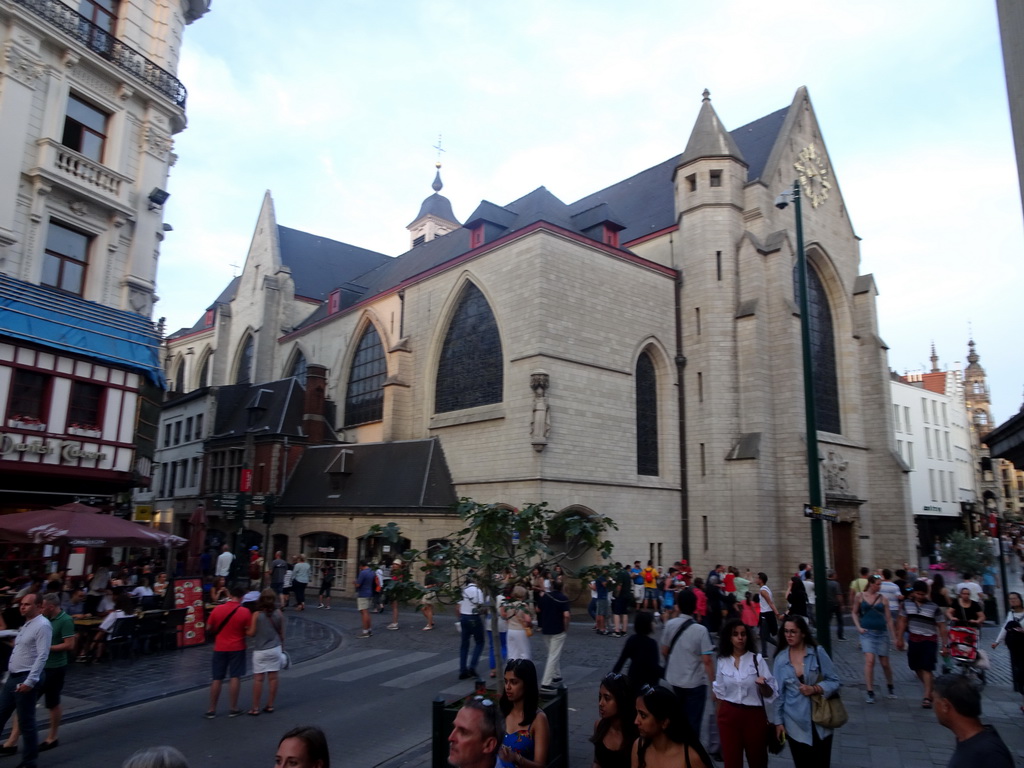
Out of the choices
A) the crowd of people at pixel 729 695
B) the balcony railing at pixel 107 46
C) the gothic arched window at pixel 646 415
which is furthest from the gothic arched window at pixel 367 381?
the crowd of people at pixel 729 695

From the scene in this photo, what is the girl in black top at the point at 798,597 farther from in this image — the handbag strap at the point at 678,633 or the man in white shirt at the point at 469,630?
the handbag strap at the point at 678,633

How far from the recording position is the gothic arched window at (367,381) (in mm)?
29453

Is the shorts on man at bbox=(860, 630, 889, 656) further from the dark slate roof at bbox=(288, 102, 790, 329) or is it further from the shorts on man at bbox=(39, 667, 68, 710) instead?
the dark slate roof at bbox=(288, 102, 790, 329)

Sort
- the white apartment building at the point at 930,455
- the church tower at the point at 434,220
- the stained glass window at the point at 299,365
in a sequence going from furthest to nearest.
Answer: the church tower at the point at 434,220 → the white apartment building at the point at 930,455 → the stained glass window at the point at 299,365

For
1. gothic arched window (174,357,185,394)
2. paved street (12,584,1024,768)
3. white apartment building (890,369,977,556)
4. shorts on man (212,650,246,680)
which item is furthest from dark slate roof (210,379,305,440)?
white apartment building (890,369,977,556)

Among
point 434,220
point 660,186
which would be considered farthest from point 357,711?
point 434,220

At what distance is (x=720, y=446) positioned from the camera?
23172 mm

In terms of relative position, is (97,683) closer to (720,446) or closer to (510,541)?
(510,541)

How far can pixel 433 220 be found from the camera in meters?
53.0

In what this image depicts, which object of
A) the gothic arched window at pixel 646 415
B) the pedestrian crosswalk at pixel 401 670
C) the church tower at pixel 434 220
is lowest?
the pedestrian crosswalk at pixel 401 670

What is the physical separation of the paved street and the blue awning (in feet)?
22.9

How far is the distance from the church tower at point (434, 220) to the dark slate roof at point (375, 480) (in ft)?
95.6

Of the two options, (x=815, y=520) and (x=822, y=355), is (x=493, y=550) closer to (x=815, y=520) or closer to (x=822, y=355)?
(x=815, y=520)

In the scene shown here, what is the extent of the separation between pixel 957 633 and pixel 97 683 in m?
11.3
